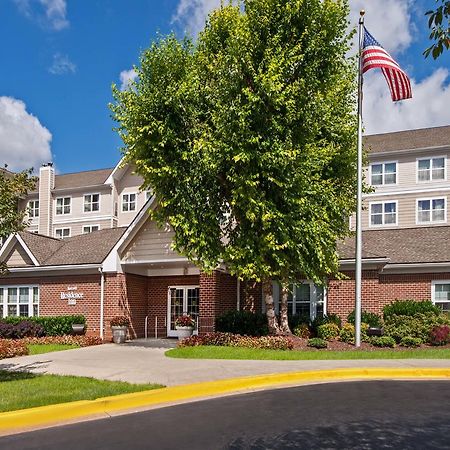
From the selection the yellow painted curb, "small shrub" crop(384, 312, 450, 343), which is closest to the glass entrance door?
"small shrub" crop(384, 312, 450, 343)

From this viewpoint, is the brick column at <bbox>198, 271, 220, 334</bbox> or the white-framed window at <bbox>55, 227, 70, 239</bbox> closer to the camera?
the brick column at <bbox>198, 271, 220, 334</bbox>

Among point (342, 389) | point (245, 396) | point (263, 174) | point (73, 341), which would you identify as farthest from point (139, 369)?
point (73, 341)

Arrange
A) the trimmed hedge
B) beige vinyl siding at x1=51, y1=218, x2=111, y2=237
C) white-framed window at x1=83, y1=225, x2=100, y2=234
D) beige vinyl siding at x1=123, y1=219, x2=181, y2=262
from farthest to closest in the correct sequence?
white-framed window at x1=83, y1=225, x2=100, y2=234
beige vinyl siding at x1=51, y1=218, x2=111, y2=237
the trimmed hedge
beige vinyl siding at x1=123, y1=219, x2=181, y2=262

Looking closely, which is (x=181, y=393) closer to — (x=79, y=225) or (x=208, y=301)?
(x=208, y=301)

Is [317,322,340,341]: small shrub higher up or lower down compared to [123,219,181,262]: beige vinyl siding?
lower down

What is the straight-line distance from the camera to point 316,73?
18.2 m

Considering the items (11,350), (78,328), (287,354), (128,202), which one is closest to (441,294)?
(287,354)

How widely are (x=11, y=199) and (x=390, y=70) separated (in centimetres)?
1204

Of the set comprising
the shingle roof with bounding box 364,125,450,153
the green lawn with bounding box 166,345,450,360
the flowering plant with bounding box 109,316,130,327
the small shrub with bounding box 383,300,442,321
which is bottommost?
the green lawn with bounding box 166,345,450,360

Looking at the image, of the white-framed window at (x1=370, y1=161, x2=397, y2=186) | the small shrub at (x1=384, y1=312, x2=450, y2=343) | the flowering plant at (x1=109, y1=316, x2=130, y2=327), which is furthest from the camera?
the white-framed window at (x1=370, y1=161, x2=397, y2=186)

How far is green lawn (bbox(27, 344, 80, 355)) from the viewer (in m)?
18.5

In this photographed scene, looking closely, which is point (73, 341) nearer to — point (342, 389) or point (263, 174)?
point (263, 174)

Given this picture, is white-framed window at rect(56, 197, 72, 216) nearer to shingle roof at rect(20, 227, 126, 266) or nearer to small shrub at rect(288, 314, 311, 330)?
shingle roof at rect(20, 227, 126, 266)

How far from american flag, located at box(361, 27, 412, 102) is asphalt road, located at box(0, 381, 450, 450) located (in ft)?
33.9
